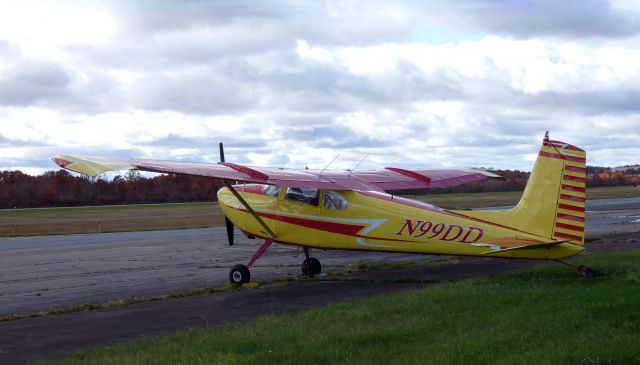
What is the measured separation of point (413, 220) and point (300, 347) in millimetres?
6918

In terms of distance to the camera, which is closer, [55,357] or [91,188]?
[55,357]

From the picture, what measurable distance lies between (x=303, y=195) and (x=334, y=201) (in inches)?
28.5

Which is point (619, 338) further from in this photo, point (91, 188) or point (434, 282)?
point (91, 188)

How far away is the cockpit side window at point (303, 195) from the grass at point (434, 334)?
4.57m

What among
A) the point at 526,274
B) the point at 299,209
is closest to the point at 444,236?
the point at 526,274

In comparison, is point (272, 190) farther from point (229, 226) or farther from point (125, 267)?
point (125, 267)

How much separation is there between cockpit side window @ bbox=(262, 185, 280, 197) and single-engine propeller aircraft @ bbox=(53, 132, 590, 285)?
0.02m

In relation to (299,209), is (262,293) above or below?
below

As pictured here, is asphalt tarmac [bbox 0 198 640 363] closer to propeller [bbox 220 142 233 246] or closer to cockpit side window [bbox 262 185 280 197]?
propeller [bbox 220 142 233 246]

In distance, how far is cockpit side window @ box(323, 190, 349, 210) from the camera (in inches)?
585

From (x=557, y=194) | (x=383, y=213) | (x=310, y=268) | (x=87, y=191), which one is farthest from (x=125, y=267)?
(x=87, y=191)

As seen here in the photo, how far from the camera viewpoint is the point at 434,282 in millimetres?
13734

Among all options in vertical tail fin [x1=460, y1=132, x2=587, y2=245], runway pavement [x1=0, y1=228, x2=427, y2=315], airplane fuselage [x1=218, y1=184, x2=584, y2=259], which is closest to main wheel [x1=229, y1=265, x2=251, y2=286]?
runway pavement [x1=0, y1=228, x2=427, y2=315]

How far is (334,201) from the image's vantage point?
14953 mm
